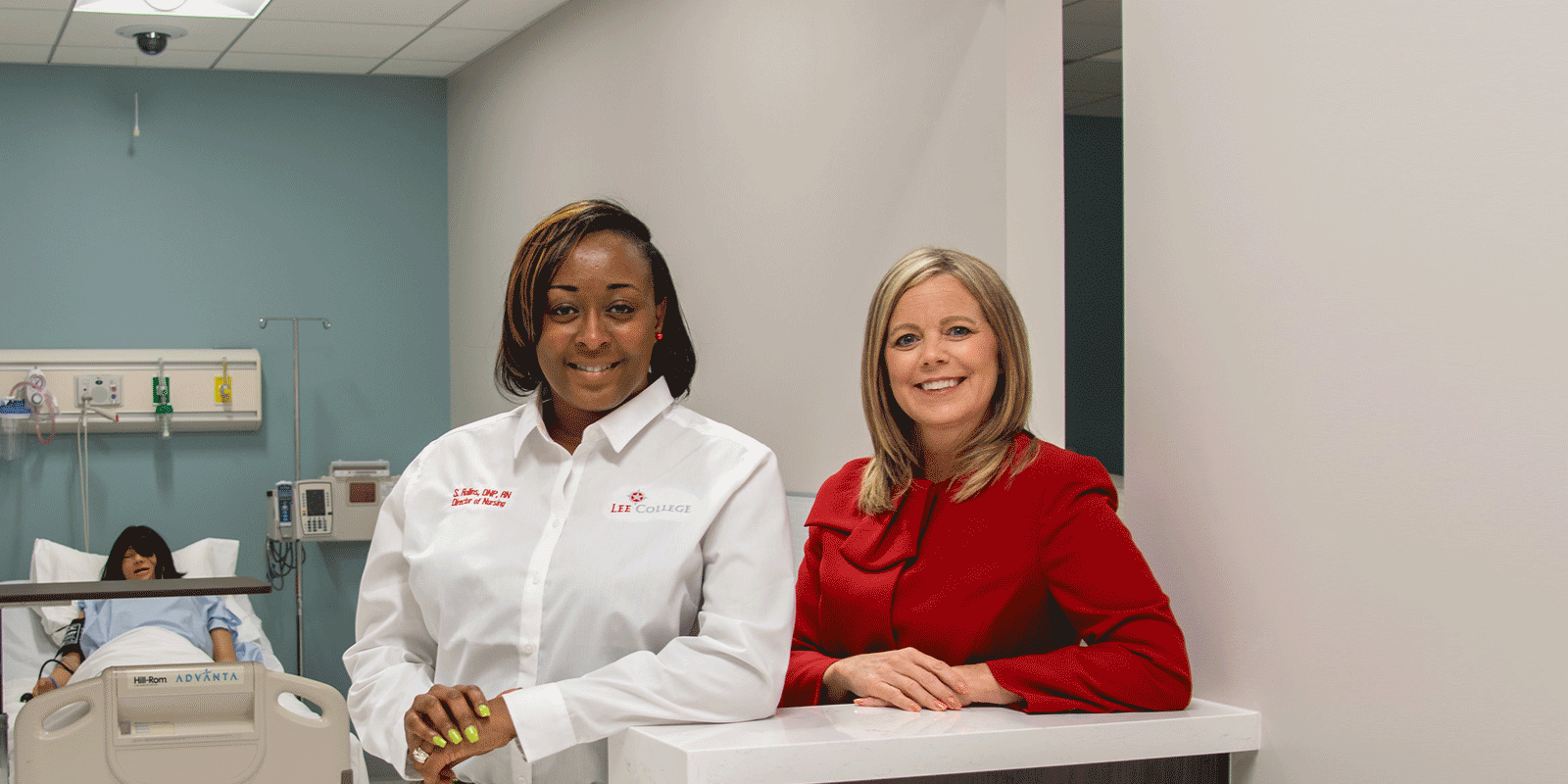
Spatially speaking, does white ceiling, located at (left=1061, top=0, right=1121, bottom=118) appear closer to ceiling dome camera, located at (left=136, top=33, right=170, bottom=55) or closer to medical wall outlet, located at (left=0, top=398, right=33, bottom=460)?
ceiling dome camera, located at (left=136, top=33, right=170, bottom=55)

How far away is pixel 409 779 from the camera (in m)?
1.46

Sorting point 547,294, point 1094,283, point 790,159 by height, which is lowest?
point 547,294

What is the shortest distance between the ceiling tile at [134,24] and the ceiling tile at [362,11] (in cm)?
22

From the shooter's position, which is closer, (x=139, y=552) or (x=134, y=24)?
(x=134, y=24)

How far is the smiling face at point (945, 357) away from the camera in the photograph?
65.9 inches

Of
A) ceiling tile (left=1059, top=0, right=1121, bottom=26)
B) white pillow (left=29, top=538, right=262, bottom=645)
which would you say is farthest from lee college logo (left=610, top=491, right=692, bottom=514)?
white pillow (left=29, top=538, right=262, bottom=645)

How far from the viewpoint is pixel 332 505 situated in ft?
17.6

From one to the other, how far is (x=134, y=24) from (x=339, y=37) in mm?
720

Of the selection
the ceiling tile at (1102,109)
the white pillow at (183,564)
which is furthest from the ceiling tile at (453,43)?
the ceiling tile at (1102,109)

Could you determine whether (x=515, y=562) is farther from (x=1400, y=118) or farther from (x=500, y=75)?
(x=500, y=75)

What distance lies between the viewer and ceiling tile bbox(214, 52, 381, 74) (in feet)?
17.5

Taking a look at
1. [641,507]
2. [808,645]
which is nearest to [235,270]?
[808,645]

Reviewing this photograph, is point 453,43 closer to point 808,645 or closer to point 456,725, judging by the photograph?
point 808,645

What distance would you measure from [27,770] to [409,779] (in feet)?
2.48
